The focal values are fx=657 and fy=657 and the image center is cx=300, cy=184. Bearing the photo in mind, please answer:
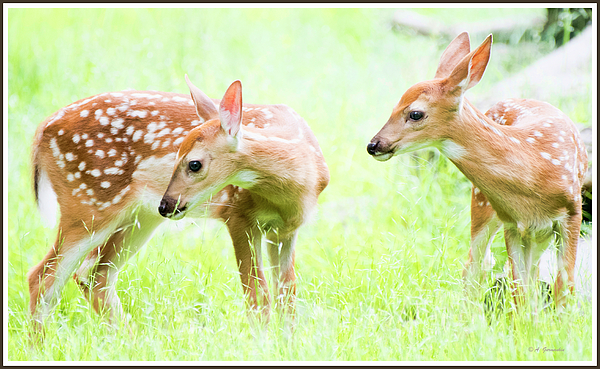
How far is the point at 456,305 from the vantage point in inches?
147

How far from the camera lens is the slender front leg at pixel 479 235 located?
3.92 metres

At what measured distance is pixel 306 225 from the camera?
158 inches

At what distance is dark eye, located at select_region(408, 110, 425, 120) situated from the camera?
11.0 ft

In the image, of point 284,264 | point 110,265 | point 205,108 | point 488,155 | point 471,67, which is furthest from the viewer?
point 110,265

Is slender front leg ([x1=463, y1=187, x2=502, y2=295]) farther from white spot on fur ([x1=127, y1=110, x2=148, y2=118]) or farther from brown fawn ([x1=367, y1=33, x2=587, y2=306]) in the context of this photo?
white spot on fur ([x1=127, y1=110, x2=148, y2=118])

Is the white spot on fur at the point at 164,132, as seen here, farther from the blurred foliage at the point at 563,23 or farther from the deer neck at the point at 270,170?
the blurred foliage at the point at 563,23

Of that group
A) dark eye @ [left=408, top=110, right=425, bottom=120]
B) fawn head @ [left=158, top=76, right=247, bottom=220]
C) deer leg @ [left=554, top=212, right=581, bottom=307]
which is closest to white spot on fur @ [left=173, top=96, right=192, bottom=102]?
fawn head @ [left=158, top=76, right=247, bottom=220]

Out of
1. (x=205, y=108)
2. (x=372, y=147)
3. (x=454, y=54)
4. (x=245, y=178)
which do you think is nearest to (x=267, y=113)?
(x=205, y=108)

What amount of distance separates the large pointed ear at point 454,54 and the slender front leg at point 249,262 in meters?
1.40

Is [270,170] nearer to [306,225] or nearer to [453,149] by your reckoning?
[306,225]

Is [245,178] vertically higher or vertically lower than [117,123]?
lower

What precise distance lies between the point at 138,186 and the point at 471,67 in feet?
6.74

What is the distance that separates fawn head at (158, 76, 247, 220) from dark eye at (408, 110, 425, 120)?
2.87 feet

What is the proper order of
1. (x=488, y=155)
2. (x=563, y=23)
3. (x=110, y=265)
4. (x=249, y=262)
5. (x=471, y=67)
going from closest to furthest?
(x=471, y=67), (x=488, y=155), (x=249, y=262), (x=110, y=265), (x=563, y=23)
